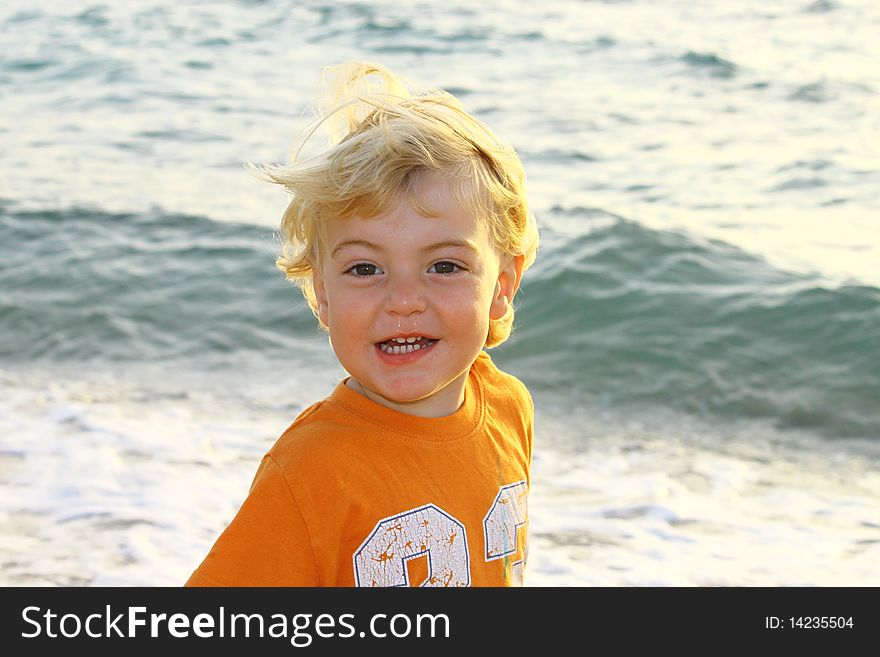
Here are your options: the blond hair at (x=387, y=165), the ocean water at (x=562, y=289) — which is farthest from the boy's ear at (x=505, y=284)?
the ocean water at (x=562, y=289)

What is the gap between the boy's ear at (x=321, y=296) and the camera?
2.26 m

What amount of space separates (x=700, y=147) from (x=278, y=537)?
7857 mm

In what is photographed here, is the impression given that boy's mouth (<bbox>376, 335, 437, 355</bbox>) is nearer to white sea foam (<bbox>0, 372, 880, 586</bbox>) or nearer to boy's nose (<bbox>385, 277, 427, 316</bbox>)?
boy's nose (<bbox>385, 277, 427, 316</bbox>)

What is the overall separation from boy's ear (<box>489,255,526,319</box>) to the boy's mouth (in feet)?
0.76

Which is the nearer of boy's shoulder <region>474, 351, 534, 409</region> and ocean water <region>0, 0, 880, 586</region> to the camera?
boy's shoulder <region>474, 351, 534, 409</region>

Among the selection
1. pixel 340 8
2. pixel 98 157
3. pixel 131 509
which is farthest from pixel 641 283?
pixel 340 8

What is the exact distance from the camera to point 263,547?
1.98 m

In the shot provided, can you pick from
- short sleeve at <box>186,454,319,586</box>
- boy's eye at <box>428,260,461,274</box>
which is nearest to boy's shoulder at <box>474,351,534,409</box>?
boy's eye at <box>428,260,461,274</box>

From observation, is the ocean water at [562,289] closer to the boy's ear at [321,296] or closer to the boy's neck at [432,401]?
the boy's ear at [321,296]

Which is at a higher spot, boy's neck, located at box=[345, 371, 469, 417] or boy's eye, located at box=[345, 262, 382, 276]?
boy's eye, located at box=[345, 262, 382, 276]

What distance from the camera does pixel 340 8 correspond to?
14.6 m

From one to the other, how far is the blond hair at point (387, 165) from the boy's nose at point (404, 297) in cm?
13

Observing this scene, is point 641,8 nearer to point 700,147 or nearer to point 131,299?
point 700,147

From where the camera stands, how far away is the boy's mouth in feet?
7.13
